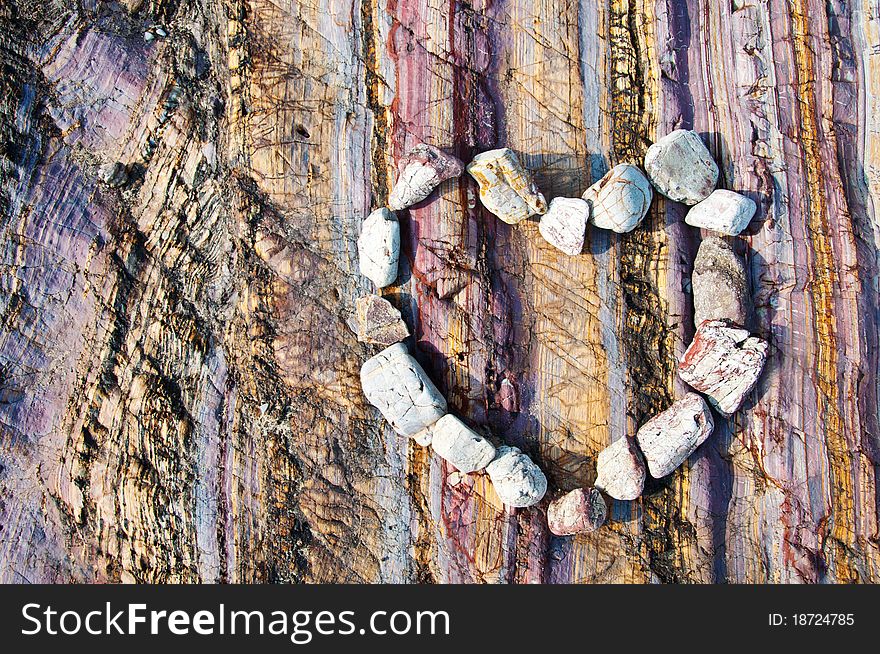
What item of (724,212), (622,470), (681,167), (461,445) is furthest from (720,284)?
(461,445)

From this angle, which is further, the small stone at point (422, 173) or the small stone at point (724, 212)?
Answer: the small stone at point (724, 212)

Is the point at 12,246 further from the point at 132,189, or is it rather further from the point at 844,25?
the point at 844,25

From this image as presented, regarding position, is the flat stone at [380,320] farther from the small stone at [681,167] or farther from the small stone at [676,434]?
the small stone at [681,167]

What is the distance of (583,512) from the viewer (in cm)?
348

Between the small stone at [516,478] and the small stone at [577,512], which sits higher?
the small stone at [516,478]

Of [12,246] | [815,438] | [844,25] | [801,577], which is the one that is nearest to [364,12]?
[12,246]

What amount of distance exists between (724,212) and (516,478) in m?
1.96

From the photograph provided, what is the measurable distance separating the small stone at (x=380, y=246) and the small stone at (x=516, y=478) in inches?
48.0

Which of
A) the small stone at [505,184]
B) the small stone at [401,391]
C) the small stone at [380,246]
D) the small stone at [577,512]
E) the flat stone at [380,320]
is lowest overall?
the small stone at [577,512]

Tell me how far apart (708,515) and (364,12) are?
12.1 feet

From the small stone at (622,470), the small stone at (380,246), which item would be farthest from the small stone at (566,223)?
the small stone at (622,470)

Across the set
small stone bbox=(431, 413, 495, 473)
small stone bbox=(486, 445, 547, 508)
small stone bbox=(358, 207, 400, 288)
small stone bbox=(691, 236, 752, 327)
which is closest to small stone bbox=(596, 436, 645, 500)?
small stone bbox=(486, 445, 547, 508)

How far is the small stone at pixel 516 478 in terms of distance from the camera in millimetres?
3467

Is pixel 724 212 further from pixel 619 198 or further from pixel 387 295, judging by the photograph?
pixel 387 295
